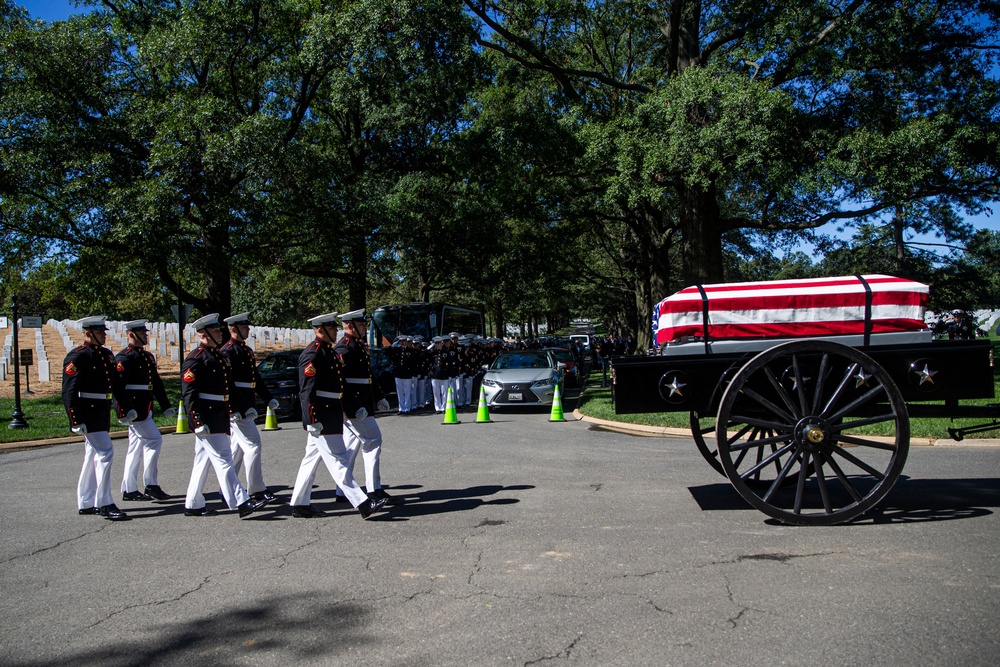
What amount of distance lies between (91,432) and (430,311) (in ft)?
75.8

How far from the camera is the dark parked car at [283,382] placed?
16.1 m

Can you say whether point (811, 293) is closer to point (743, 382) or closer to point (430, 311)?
point (743, 382)

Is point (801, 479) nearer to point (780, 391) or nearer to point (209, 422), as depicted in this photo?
point (780, 391)

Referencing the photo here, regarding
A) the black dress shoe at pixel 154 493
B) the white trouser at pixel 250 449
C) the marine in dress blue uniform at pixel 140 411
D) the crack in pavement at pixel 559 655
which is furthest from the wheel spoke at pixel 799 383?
the black dress shoe at pixel 154 493

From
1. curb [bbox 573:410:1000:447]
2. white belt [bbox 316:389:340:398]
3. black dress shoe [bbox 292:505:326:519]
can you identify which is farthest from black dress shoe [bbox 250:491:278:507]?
curb [bbox 573:410:1000:447]

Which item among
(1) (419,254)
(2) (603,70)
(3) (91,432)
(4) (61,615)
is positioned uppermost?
(2) (603,70)

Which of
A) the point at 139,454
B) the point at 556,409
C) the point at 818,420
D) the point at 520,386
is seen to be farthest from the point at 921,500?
the point at 520,386

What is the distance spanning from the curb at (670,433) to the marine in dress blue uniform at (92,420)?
795cm

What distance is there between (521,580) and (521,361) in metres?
13.8

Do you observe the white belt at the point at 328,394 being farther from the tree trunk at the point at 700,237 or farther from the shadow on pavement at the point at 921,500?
the tree trunk at the point at 700,237

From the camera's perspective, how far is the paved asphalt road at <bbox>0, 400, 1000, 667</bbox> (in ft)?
12.6

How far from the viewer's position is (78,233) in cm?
1942

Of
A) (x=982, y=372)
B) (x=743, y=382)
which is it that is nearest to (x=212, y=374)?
(x=743, y=382)

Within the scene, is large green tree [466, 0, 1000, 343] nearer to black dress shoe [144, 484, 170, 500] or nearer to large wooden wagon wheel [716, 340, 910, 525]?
large wooden wagon wheel [716, 340, 910, 525]
